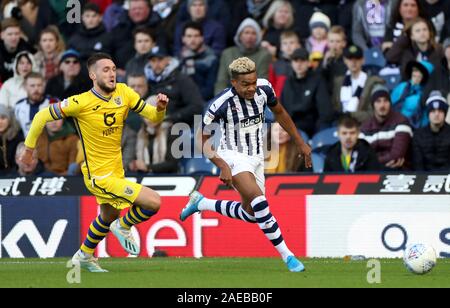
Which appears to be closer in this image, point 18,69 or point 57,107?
point 57,107

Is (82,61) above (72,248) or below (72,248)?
above

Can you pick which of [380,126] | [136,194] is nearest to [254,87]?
[136,194]

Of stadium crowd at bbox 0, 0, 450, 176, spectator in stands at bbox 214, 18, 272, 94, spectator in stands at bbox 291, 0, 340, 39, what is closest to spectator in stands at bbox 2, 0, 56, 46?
stadium crowd at bbox 0, 0, 450, 176

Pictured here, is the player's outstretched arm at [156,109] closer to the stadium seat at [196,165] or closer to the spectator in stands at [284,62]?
the stadium seat at [196,165]

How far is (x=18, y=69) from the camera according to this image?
20.7m

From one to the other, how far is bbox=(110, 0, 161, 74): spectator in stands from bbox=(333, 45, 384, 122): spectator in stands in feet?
12.0

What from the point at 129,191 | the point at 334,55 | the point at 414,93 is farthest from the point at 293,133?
the point at 334,55

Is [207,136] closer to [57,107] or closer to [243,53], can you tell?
[57,107]

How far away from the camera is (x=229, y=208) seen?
14.6 m

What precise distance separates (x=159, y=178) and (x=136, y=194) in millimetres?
4009

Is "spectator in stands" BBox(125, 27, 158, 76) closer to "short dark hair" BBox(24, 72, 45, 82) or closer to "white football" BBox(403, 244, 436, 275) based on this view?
"short dark hair" BBox(24, 72, 45, 82)

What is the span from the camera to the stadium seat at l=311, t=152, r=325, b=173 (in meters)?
18.3
